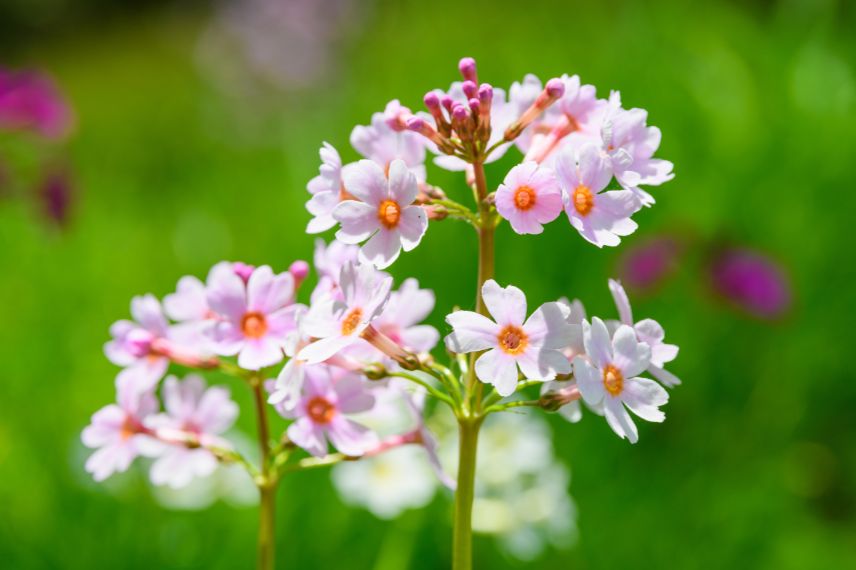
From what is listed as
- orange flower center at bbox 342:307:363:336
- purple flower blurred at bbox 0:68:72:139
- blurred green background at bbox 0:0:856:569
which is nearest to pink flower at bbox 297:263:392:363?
orange flower center at bbox 342:307:363:336

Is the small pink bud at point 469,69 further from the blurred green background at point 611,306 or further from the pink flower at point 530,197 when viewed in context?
the blurred green background at point 611,306

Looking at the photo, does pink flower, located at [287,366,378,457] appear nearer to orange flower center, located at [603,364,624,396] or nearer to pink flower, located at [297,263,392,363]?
pink flower, located at [297,263,392,363]

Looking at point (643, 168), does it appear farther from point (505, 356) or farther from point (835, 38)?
point (835, 38)

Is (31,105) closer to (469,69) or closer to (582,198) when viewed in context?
(469,69)

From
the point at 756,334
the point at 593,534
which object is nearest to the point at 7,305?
the point at 593,534

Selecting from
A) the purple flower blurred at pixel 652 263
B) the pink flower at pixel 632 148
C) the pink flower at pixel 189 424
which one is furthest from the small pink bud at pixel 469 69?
the purple flower blurred at pixel 652 263

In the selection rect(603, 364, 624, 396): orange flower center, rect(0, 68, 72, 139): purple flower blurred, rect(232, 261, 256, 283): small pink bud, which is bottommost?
rect(603, 364, 624, 396): orange flower center
